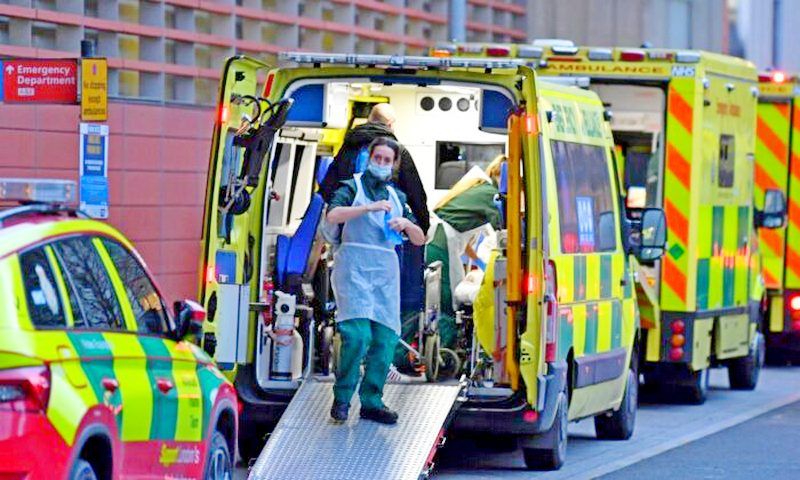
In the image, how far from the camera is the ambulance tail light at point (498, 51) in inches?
662

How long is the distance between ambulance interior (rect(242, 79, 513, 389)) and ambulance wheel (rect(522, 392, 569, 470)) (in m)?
1.02

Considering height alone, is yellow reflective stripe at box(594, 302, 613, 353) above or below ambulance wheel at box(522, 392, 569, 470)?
above

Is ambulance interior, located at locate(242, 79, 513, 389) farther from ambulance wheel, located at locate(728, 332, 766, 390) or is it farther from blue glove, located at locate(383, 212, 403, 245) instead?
ambulance wheel, located at locate(728, 332, 766, 390)

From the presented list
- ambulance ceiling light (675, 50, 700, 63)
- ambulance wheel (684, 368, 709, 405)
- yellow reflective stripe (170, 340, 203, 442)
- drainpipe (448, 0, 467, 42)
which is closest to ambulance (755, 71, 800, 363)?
drainpipe (448, 0, 467, 42)

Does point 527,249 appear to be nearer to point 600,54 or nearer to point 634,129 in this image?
point 600,54

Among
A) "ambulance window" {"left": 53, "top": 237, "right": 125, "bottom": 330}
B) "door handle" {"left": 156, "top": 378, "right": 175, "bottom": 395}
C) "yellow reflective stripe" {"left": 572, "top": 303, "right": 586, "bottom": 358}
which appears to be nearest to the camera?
"ambulance window" {"left": 53, "top": 237, "right": 125, "bottom": 330}

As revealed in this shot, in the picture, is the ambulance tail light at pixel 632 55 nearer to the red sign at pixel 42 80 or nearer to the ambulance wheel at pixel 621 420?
the ambulance wheel at pixel 621 420

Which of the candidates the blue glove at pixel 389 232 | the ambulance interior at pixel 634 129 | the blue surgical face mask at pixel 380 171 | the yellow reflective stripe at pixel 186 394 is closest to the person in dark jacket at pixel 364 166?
the blue surgical face mask at pixel 380 171

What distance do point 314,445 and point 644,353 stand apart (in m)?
6.05

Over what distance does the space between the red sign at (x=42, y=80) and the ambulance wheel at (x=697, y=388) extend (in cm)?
583

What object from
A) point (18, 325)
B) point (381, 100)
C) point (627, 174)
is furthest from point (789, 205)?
point (18, 325)

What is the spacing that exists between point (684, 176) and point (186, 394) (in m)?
8.05

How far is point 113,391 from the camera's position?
8.03 m

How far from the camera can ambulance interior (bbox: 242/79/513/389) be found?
12172 mm
